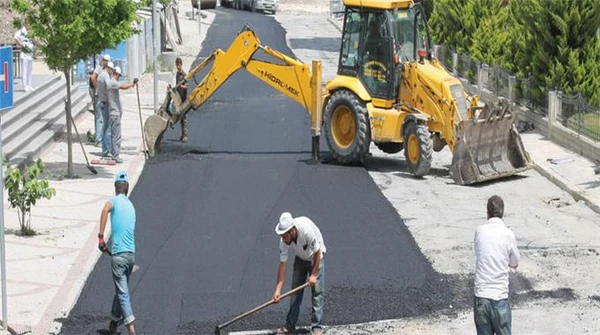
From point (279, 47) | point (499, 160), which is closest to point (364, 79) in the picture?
point (499, 160)

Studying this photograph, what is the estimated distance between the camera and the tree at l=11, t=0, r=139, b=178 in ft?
74.6

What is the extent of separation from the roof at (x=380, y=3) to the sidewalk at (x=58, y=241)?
5246 mm

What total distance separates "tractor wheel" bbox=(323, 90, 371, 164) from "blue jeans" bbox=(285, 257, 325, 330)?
10.2m

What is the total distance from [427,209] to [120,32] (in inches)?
268

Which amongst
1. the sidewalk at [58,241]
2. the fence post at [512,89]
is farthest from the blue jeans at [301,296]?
the fence post at [512,89]

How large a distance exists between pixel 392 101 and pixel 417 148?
1.34 meters

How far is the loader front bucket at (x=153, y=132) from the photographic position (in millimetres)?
25422

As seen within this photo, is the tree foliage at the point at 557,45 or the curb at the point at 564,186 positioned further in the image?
the tree foliage at the point at 557,45

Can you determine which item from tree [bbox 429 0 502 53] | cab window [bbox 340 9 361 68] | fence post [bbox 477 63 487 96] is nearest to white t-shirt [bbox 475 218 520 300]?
cab window [bbox 340 9 361 68]

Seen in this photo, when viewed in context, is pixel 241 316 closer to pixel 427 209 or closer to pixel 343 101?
pixel 427 209

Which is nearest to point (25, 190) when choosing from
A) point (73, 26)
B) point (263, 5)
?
point (73, 26)

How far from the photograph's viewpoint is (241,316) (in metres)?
13.9

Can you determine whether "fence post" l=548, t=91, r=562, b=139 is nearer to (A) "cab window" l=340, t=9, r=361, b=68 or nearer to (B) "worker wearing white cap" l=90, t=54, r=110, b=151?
(A) "cab window" l=340, t=9, r=361, b=68

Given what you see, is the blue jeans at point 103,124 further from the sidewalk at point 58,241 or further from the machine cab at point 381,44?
the machine cab at point 381,44
